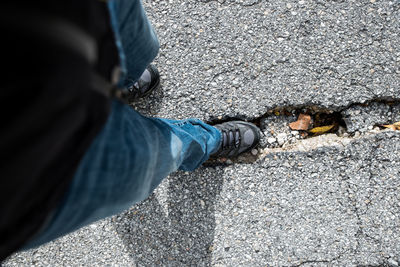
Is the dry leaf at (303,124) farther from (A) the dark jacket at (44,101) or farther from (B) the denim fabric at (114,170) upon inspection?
(A) the dark jacket at (44,101)

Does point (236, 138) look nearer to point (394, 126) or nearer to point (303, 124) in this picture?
point (303, 124)

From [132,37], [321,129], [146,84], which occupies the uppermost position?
[132,37]

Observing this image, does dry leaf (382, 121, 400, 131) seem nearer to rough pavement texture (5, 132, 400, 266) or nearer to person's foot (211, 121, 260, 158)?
rough pavement texture (5, 132, 400, 266)

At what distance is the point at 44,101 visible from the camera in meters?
0.61

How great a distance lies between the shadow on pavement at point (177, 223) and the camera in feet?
6.25

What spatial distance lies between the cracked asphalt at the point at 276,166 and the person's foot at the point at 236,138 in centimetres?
8

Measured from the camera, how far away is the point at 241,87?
198 centimetres

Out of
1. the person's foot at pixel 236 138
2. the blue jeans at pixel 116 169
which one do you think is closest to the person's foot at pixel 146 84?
the person's foot at pixel 236 138

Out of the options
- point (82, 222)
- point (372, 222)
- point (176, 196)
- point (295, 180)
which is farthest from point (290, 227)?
point (82, 222)

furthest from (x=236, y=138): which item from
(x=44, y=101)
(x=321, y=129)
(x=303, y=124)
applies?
(x=44, y=101)

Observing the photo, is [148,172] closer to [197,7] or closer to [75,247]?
[75,247]

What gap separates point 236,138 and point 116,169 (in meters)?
1.01

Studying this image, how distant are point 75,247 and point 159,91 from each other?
1080mm

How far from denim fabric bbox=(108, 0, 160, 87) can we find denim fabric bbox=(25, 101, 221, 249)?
15 centimetres
